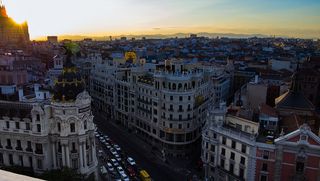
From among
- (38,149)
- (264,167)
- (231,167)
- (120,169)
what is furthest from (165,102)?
(38,149)

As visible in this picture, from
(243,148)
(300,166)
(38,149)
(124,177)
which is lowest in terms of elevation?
(124,177)

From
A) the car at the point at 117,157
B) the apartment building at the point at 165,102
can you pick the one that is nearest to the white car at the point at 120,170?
the car at the point at 117,157

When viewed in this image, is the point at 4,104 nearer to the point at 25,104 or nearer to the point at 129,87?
the point at 25,104

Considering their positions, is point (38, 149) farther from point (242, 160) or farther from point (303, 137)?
point (303, 137)

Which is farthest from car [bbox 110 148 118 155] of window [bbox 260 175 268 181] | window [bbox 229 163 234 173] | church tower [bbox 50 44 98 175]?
window [bbox 260 175 268 181]

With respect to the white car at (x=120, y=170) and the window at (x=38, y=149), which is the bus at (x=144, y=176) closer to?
the white car at (x=120, y=170)

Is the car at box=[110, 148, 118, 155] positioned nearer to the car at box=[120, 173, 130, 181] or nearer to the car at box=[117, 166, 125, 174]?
the car at box=[117, 166, 125, 174]
